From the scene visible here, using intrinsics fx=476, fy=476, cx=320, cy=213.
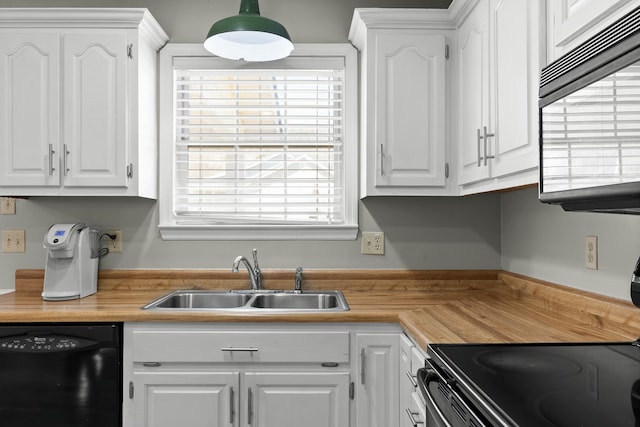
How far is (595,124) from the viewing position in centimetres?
88

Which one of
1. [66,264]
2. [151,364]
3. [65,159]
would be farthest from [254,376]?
[65,159]

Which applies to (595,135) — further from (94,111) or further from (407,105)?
(94,111)

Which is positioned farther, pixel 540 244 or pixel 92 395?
pixel 540 244

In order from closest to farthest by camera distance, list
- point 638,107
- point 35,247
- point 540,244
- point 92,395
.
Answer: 1. point 638,107
2. point 92,395
3. point 540,244
4. point 35,247

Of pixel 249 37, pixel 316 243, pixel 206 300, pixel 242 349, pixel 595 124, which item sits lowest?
pixel 242 349

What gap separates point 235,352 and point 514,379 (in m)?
1.17

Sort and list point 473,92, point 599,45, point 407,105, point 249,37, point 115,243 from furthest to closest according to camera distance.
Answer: point 115,243
point 407,105
point 249,37
point 473,92
point 599,45

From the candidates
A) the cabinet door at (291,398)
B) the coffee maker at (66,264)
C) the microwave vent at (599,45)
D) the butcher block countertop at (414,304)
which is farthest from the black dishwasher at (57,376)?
the microwave vent at (599,45)

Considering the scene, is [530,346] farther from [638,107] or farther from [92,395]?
[92,395]

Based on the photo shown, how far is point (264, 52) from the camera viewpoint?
224 centimetres

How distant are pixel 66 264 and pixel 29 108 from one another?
74 cm

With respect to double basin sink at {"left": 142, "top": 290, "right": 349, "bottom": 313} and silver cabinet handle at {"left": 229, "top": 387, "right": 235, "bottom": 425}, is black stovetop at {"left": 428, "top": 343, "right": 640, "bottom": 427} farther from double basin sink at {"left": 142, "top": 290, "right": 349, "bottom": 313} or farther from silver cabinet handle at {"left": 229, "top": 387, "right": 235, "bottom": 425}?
double basin sink at {"left": 142, "top": 290, "right": 349, "bottom": 313}

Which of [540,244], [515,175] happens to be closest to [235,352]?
[515,175]

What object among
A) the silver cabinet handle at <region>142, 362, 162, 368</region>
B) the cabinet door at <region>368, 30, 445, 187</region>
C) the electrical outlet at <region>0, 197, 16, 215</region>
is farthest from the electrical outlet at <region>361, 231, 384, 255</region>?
the electrical outlet at <region>0, 197, 16, 215</region>
